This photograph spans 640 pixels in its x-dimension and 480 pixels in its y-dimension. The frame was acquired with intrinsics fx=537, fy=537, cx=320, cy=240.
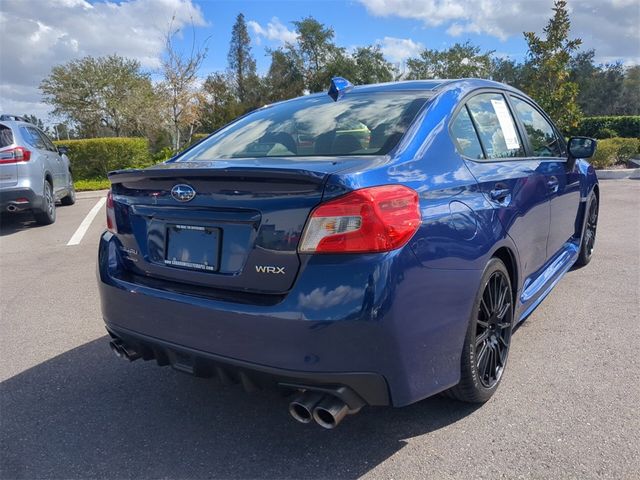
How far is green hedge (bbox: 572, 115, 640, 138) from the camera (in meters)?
19.5

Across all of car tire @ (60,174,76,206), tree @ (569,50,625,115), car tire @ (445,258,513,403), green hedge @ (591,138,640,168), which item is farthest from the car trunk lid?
tree @ (569,50,625,115)

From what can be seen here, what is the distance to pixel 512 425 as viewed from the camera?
2566 mm

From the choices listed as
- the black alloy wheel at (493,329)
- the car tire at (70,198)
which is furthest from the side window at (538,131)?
the car tire at (70,198)

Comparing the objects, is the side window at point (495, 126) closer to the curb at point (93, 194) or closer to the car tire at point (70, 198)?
the car tire at point (70, 198)

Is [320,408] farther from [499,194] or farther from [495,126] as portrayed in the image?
[495,126]

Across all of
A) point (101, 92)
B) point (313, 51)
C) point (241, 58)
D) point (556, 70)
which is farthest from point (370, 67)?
point (556, 70)

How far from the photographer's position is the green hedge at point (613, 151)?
13812mm

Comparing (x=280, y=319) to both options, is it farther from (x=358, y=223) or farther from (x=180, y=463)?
(x=180, y=463)

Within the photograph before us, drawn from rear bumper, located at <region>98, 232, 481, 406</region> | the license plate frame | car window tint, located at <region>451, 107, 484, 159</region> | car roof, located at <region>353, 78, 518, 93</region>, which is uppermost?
car roof, located at <region>353, 78, 518, 93</region>

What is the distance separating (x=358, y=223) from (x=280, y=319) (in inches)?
18.4

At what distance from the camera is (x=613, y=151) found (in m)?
14.1

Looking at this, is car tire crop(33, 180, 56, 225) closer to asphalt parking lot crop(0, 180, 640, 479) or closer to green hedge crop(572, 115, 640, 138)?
asphalt parking lot crop(0, 180, 640, 479)

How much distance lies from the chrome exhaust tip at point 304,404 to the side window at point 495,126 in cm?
167

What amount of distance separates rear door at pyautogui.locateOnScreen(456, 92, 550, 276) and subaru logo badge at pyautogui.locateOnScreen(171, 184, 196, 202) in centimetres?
133
